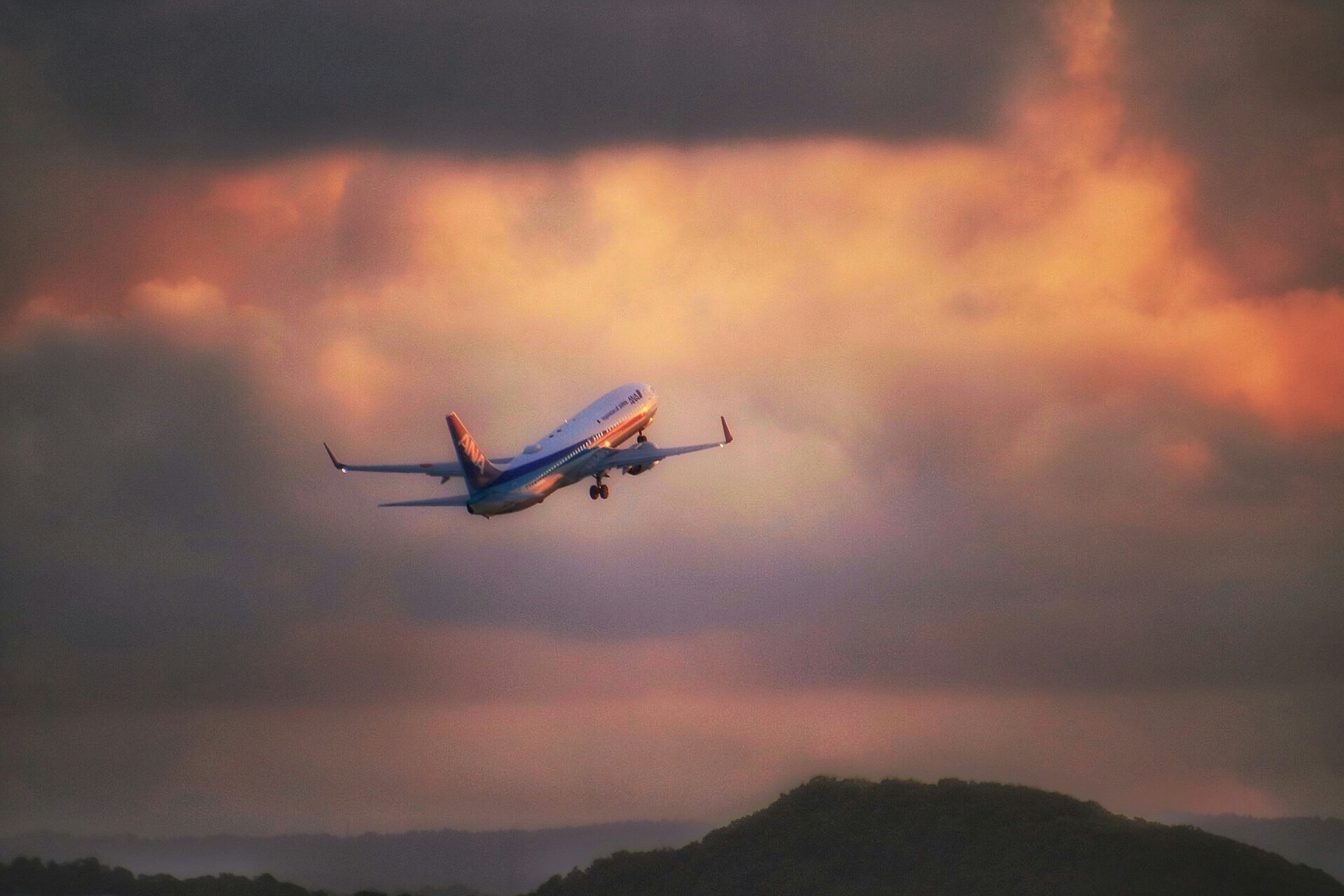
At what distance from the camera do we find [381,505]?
19838cm
